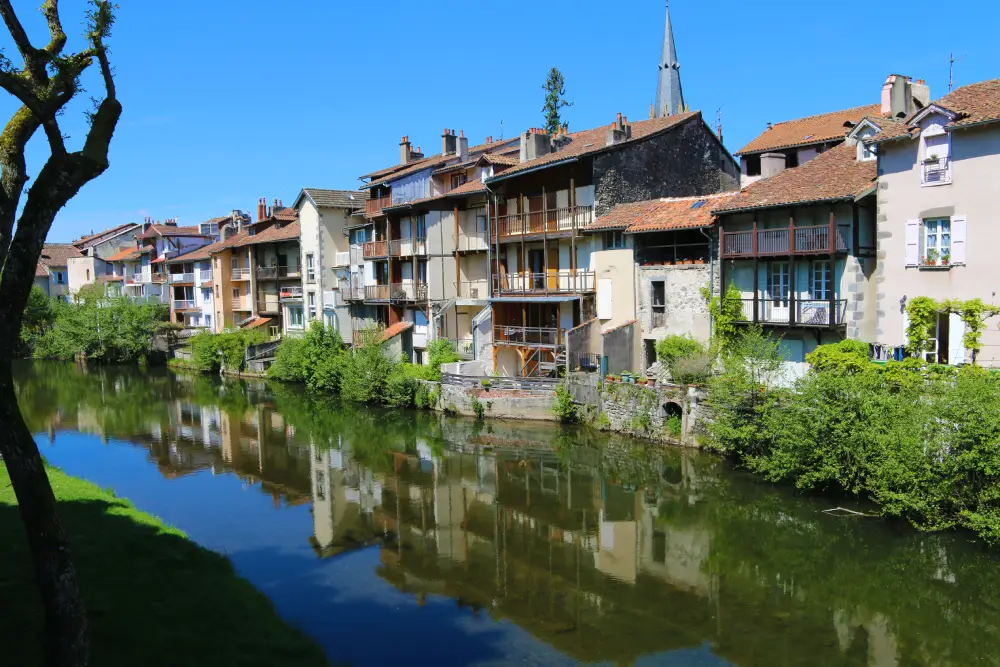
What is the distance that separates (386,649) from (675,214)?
2263cm

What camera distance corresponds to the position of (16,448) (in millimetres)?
8445

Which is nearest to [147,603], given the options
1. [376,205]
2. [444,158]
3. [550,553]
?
[550,553]

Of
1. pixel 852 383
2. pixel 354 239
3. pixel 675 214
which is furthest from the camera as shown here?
pixel 354 239

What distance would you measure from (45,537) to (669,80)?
5735cm

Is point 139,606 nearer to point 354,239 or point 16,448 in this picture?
point 16,448

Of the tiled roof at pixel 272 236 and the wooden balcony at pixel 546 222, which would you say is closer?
the wooden balcony at pixel 546 222

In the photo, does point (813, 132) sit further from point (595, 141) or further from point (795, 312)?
point (795, 312)

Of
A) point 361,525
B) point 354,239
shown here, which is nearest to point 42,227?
point 361,525

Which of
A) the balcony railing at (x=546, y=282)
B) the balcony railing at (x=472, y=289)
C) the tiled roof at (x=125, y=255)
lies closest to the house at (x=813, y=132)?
the balcony railing at (x=546, y=282)

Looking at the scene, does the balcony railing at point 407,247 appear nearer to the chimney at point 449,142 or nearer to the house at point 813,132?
the chimney at point 449,142

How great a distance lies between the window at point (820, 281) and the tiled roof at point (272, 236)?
1506 inches

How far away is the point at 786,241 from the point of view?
89.0 feet

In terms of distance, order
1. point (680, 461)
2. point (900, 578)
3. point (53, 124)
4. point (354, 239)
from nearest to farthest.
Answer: point (53, 124) → point (900, 578) → point (680, 461) → point (354, 239)

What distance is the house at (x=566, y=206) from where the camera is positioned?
115ft
